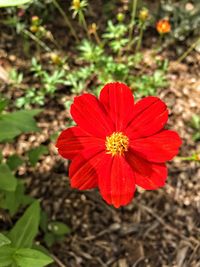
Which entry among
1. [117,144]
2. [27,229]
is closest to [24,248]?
[27,229]

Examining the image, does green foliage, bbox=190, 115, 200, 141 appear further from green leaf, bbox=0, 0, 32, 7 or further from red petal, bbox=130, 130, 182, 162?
green leaf, bbox=0, 0, 32, 7

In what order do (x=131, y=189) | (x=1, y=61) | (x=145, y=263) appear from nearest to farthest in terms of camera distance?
(x=131, y=189), (x=145, y=263), (x=1, y=61)

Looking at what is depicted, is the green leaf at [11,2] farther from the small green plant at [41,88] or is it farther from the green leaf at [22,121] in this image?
the small green plant at [41,88]

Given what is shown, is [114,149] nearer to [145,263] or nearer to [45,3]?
[145,263]

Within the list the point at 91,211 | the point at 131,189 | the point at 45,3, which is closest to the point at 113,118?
the point at 131,189

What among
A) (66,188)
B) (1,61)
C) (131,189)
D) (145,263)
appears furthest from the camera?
(1,61)

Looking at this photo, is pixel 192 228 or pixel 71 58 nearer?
pixel 192 228

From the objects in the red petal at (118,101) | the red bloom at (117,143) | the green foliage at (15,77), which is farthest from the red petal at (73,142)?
the green foliage at (15,77)
